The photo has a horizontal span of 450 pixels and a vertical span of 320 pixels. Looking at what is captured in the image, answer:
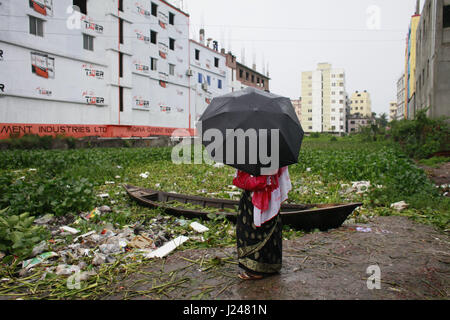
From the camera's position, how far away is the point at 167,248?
3.84m

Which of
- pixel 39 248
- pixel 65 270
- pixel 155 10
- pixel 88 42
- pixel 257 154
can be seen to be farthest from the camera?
pixel 155 10

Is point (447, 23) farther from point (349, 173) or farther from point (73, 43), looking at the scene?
point (73, 43)

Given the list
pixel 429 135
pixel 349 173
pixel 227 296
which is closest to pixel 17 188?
pixel 227 296

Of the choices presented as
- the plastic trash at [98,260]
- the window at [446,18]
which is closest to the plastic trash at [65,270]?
the plastic trash at [98,260]

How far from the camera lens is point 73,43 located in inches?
835

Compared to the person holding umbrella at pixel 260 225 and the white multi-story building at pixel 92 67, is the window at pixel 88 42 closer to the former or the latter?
the white multi-story building at pixel 92 67

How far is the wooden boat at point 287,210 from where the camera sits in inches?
168

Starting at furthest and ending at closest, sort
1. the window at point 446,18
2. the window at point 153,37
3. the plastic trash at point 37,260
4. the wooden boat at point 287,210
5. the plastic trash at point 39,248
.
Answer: the window at point 153,37 < the window at point 446,18 < the wooden boat at point 287,210 < the plastic trash at point 39,248 < the plastic trash at point 37,260

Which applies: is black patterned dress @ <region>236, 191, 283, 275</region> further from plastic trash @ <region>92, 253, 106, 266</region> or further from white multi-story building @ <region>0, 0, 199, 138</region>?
white multi-story building @ <region>0, 0, 199, 138</region>

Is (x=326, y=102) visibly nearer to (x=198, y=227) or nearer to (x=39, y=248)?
(x=198, y=227)

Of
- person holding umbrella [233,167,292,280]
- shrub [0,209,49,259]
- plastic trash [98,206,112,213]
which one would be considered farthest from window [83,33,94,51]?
person holding umbrella [233,167,292,280]

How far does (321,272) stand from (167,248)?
1849 millimetres

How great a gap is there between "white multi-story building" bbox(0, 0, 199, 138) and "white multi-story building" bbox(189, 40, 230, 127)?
5.81 feet

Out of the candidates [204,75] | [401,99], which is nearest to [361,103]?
[401,99]
